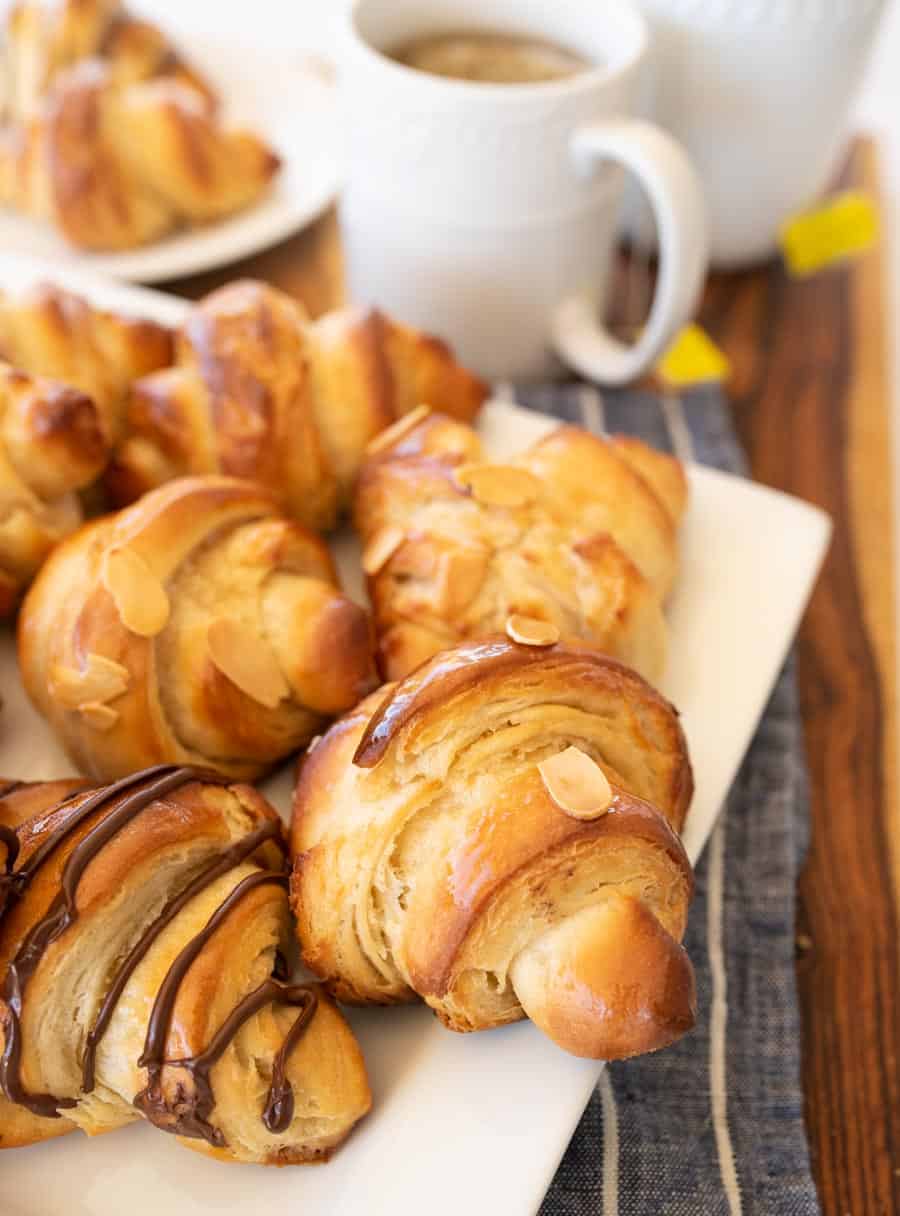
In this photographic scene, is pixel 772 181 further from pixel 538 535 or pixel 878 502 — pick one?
pixel 538 535

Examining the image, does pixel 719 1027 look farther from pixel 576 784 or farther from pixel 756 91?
pixel 756 91

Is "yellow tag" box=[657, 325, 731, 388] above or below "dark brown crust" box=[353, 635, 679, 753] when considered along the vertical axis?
below

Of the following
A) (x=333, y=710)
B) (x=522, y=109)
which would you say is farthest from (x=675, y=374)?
(x=333, y=710)

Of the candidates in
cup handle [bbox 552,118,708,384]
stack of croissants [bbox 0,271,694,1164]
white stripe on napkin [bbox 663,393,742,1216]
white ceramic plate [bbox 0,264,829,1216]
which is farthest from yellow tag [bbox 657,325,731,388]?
white ceramic plate [bbox 0,264,829,1216]

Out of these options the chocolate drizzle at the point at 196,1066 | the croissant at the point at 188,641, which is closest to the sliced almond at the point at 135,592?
the croissant at the point at 188,641

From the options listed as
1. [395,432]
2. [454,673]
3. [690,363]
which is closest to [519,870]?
[454,673]

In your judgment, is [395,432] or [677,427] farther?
[677,427]

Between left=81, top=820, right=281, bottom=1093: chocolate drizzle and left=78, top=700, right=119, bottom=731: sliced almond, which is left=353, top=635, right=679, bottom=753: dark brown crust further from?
left=78, top=700, right=119, bottom=731: sliced almond
